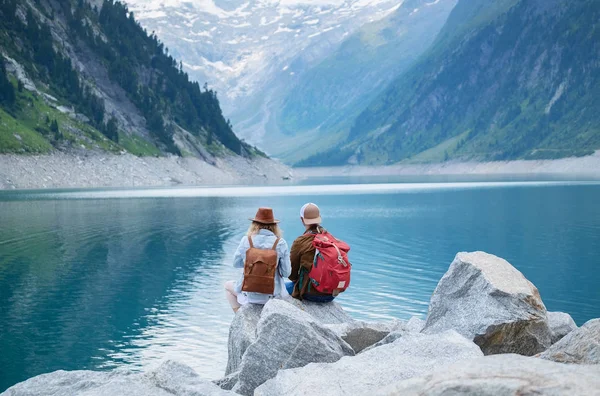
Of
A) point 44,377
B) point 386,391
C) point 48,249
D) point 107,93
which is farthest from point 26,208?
point 107,93

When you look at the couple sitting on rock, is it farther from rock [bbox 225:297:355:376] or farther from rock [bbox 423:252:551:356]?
rock [bbox 423:252:551:356]

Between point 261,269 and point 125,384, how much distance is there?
18.4 ft

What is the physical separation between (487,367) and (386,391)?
1.07 meters

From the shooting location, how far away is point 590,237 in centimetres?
5106

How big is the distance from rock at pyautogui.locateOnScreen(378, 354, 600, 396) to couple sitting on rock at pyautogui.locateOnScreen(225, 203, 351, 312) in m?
8.44

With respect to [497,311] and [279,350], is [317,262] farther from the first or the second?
[279,350]

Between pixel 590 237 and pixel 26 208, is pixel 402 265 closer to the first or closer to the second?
pixel 590 237

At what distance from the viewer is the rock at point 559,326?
1488 centimetres

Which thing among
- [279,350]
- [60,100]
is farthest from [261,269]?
[60,100]

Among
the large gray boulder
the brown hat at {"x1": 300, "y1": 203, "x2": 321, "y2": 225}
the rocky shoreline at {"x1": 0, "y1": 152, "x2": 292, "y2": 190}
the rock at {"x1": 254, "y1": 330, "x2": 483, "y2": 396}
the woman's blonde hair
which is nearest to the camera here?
the rock at {"x1": 254, "y1": 330, "x2": 483, "y2": 396}

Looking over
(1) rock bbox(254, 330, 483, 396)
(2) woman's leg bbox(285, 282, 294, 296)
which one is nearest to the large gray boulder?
(1) rock bbox(254, 330, 483, 396)

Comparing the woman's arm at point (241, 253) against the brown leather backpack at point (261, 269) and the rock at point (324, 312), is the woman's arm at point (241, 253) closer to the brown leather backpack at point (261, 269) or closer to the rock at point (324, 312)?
the brown leather backpack at point (261, 269)

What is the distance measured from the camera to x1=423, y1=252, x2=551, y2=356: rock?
45.5 feet

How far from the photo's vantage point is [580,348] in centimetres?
1058
